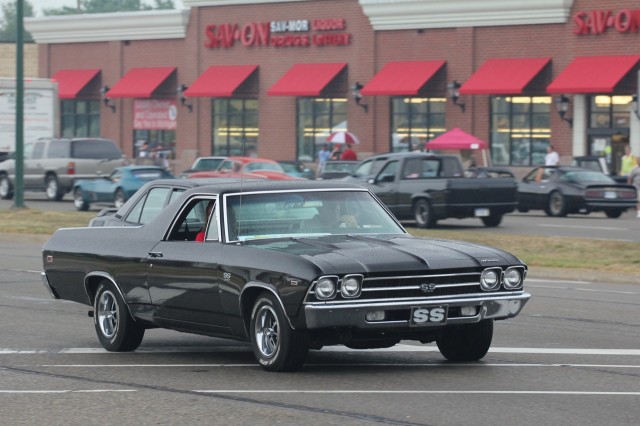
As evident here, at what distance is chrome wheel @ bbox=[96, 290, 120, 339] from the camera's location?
1209 cm

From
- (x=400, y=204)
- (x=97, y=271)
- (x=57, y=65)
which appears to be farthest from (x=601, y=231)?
(x=57, y=65)

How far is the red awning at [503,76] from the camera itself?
49062mm

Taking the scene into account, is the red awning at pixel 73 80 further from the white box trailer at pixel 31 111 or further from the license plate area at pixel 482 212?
the license plate area at pixel 482 212

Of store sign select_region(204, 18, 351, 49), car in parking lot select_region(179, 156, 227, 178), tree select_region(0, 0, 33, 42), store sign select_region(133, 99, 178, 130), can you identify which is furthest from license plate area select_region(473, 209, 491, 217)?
tree select_region(0, 0, 33, 42)

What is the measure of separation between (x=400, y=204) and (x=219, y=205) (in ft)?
65.6

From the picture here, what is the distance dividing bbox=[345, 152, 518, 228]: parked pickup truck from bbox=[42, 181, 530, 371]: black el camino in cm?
1862

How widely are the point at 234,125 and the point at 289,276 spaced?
168ft

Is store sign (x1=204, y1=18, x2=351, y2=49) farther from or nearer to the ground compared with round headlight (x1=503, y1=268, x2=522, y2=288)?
farther from the ground

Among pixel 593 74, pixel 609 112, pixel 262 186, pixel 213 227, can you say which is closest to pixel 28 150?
pixel 593 74

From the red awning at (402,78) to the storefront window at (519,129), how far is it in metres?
2.67

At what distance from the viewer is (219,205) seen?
1124 cm

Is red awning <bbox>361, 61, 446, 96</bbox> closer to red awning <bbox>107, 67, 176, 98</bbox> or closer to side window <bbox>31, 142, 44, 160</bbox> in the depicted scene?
red awning <bbox>107, 67, 176, 98</bbox>

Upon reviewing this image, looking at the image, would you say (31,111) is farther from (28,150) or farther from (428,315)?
(428,315)

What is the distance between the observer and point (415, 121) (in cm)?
5412
